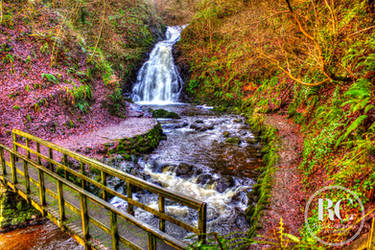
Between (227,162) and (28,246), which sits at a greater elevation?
(227,162)

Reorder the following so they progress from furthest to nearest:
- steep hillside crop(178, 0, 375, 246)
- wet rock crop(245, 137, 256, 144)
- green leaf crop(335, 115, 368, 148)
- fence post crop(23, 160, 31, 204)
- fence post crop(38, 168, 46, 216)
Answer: wet rock crop(245, 137, 256, 144), fence post crop(23, 160, 31, 204), fence post crop(38, 168, 46, 216), green leaf crop(335, 115, 368, 148), steep hillside crop(178, 0, 375, 246)

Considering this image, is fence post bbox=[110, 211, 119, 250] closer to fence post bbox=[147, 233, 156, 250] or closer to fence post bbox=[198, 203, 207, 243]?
fence post bbox=[147, 233, 156, 250]

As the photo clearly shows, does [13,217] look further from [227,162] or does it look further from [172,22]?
[172,22]

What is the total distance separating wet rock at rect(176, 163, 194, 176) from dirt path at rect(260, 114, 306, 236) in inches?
111

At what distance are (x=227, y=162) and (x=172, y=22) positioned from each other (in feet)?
94.0

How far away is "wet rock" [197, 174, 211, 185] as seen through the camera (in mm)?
7065

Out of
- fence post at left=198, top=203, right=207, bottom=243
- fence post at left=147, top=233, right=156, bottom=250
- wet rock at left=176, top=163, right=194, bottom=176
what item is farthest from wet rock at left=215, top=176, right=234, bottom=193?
fence post at left=198, top=203, right=207, bottom=243

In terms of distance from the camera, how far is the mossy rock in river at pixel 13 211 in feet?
18.1

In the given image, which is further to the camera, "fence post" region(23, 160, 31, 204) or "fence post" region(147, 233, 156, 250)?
"fence post" region(23, 160, 31, 204)

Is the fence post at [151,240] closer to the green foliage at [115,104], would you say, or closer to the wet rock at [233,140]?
the wet rock at [233,140]

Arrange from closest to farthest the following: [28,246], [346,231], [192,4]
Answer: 1. [346,231]
2. [28,246]
3. [192,4]

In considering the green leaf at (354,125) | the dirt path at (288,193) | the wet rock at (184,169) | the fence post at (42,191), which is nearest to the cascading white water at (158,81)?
the wet rock at (184,169)

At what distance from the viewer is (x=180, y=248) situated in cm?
208

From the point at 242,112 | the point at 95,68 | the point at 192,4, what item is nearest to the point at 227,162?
the point at 242,112
